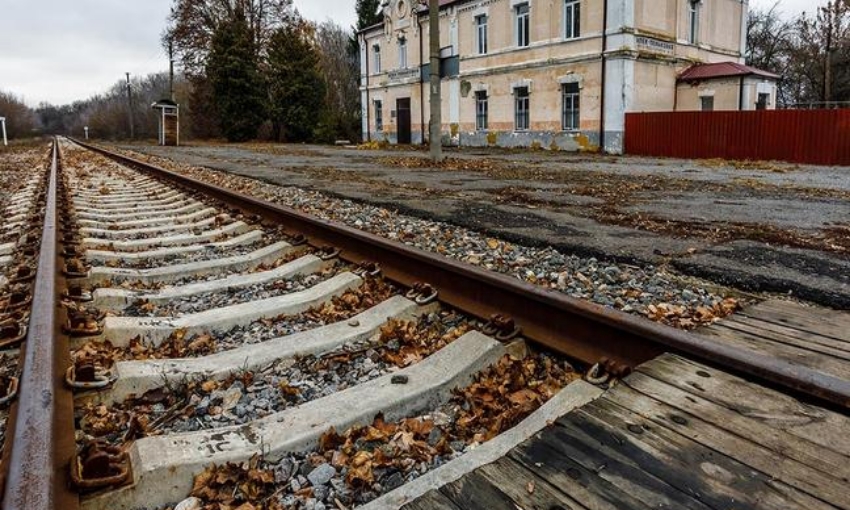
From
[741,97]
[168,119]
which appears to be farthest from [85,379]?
[168,119]

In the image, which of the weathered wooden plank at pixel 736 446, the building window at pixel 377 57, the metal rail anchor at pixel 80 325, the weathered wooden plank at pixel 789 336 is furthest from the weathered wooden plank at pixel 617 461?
the building window at pixel 377 57

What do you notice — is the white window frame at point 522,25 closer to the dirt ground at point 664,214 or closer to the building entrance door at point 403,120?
the building entrance door at point 403,120

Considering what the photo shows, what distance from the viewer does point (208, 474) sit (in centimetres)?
175

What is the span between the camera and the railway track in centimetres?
173

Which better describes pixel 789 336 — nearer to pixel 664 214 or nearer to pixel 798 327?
pixel 798 327

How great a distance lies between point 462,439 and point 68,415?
1273 millimetres

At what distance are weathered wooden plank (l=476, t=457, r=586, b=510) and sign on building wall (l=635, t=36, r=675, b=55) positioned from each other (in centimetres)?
2400

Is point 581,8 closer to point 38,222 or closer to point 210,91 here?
point 38,222

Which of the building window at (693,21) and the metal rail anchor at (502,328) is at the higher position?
the building window at (693,21)

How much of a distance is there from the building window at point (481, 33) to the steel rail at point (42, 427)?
28.1 meters

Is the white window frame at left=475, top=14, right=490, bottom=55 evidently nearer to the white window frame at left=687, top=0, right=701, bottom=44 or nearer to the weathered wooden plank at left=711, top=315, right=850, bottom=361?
the white window frame at left=687, top=0, right=701, bottom=44

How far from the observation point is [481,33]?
28719 millimetres

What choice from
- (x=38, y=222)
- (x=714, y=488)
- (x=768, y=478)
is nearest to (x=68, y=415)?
(x=714, y=488)

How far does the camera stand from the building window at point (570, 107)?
2469cm
